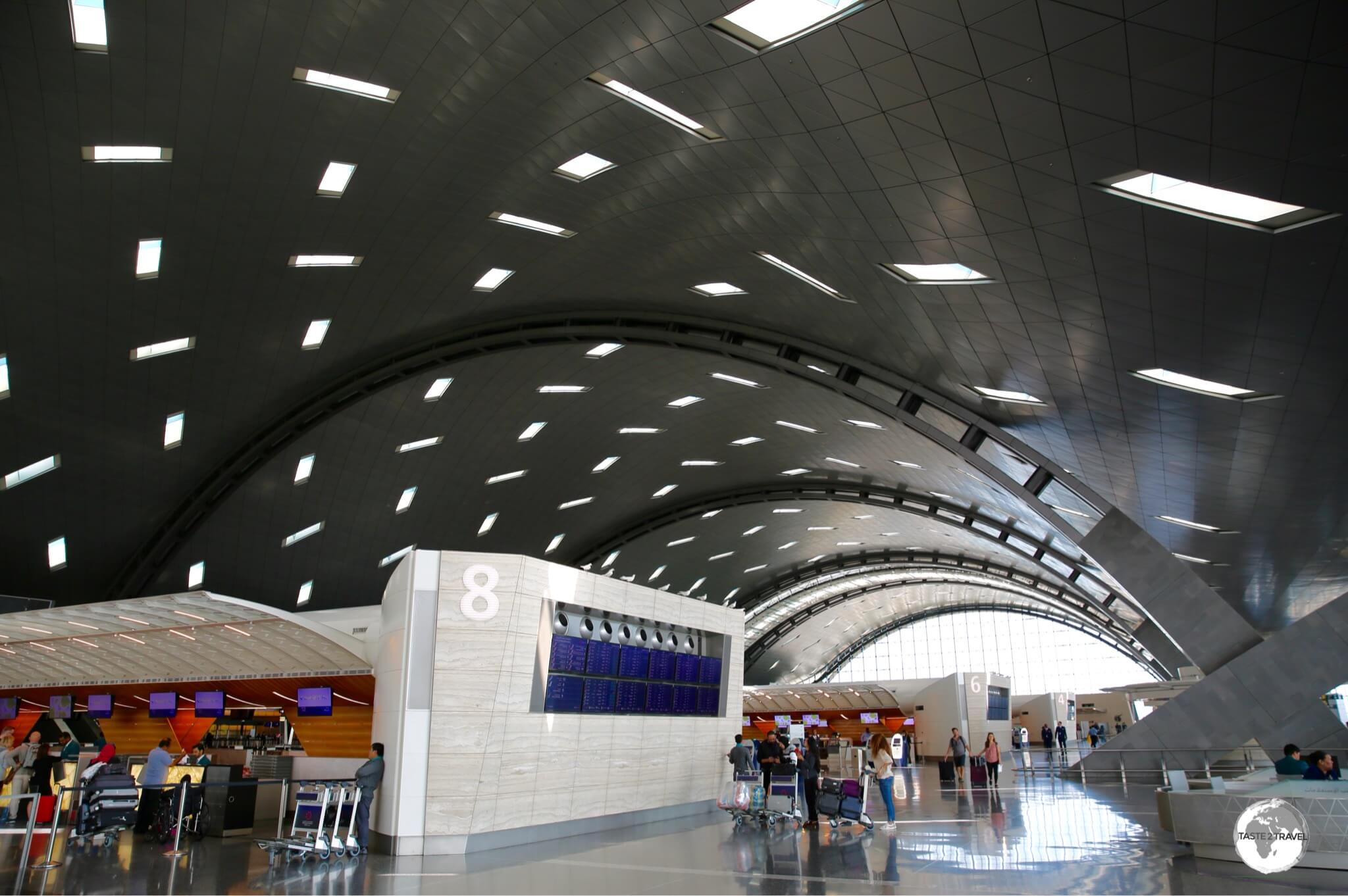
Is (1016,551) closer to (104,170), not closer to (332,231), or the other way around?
(332,231)

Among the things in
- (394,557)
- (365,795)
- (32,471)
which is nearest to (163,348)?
(32,471)

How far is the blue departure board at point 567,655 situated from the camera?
14.1 metres

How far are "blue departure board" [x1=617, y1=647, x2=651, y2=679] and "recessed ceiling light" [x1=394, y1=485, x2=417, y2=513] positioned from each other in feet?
70.4

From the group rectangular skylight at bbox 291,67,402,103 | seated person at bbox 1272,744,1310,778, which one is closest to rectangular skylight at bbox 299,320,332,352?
rectangular skylight at bbox 291,67,402,103

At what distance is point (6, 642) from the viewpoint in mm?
21672

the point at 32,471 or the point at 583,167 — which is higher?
the point at 583,167

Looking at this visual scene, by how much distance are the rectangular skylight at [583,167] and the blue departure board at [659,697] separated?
9.81m

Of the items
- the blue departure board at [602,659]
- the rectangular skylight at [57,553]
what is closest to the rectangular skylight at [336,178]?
the blue departure board at [602,659]

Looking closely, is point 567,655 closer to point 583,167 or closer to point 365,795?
point 365,795

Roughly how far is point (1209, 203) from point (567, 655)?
1138cm

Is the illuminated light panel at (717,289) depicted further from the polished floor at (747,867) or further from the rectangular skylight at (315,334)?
the polished floor at (747,867)

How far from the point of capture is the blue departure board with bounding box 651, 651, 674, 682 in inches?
663

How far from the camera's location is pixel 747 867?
10.7 meters

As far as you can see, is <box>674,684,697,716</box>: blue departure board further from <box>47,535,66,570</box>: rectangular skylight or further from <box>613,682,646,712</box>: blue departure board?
<box>47,535,66,570</box>: rectangular skylight
